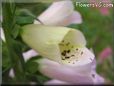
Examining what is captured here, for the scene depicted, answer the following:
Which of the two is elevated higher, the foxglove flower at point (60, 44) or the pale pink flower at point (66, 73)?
the foxglove flower at point (60, 44)

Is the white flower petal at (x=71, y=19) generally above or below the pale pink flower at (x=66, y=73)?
above

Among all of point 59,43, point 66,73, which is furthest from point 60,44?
point 66,73

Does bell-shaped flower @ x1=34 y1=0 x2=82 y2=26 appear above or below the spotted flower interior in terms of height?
above

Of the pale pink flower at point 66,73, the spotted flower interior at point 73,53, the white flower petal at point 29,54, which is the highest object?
the spotted flower interior at point 73,53

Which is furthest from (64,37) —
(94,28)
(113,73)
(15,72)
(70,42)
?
(94,28)

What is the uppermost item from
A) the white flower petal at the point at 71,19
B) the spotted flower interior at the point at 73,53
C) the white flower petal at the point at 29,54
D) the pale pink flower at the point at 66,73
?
the white flower petal at the point at 71,19

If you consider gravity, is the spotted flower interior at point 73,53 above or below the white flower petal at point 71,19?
below
